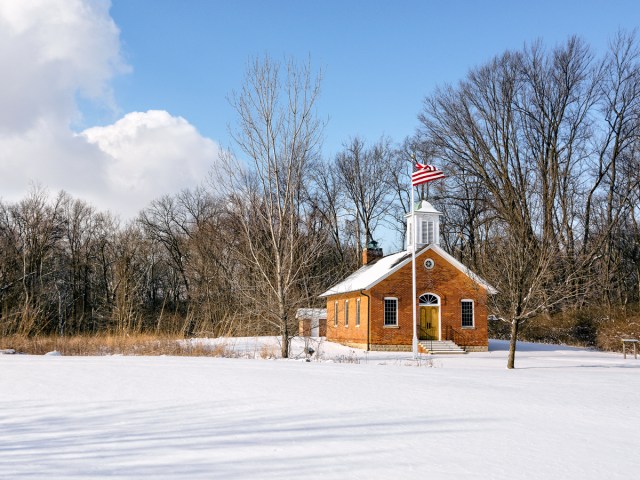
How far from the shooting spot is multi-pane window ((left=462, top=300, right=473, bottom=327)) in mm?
32969

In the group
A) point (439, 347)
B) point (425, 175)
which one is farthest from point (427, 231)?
point (425, 175)

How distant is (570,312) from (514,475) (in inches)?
1427

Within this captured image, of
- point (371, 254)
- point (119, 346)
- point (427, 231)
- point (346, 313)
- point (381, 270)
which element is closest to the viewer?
point (119, 346)

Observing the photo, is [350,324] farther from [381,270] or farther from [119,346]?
[119,346]

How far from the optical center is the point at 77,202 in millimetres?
52688

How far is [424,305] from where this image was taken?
32.6 metres

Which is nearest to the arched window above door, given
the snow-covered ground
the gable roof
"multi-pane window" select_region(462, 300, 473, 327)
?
"multi-pane window" select_region(462, 300, 473, 327)

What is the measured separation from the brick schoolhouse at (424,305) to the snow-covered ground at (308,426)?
18776 millimetres

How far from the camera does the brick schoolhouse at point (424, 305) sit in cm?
3189

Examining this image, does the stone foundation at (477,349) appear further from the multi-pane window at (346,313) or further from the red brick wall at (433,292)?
the multi-pane window at (346,313)

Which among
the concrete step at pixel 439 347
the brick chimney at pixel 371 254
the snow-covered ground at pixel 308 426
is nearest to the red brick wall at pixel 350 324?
the concrete step at pixel 439 347

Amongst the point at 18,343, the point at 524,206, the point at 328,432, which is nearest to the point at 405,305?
the point at 524,206

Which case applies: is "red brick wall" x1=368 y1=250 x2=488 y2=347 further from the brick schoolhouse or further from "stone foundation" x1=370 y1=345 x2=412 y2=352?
"stone foundation" x1=370 y1=345 x2=412 y2=352

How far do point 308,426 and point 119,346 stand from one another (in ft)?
43.8
